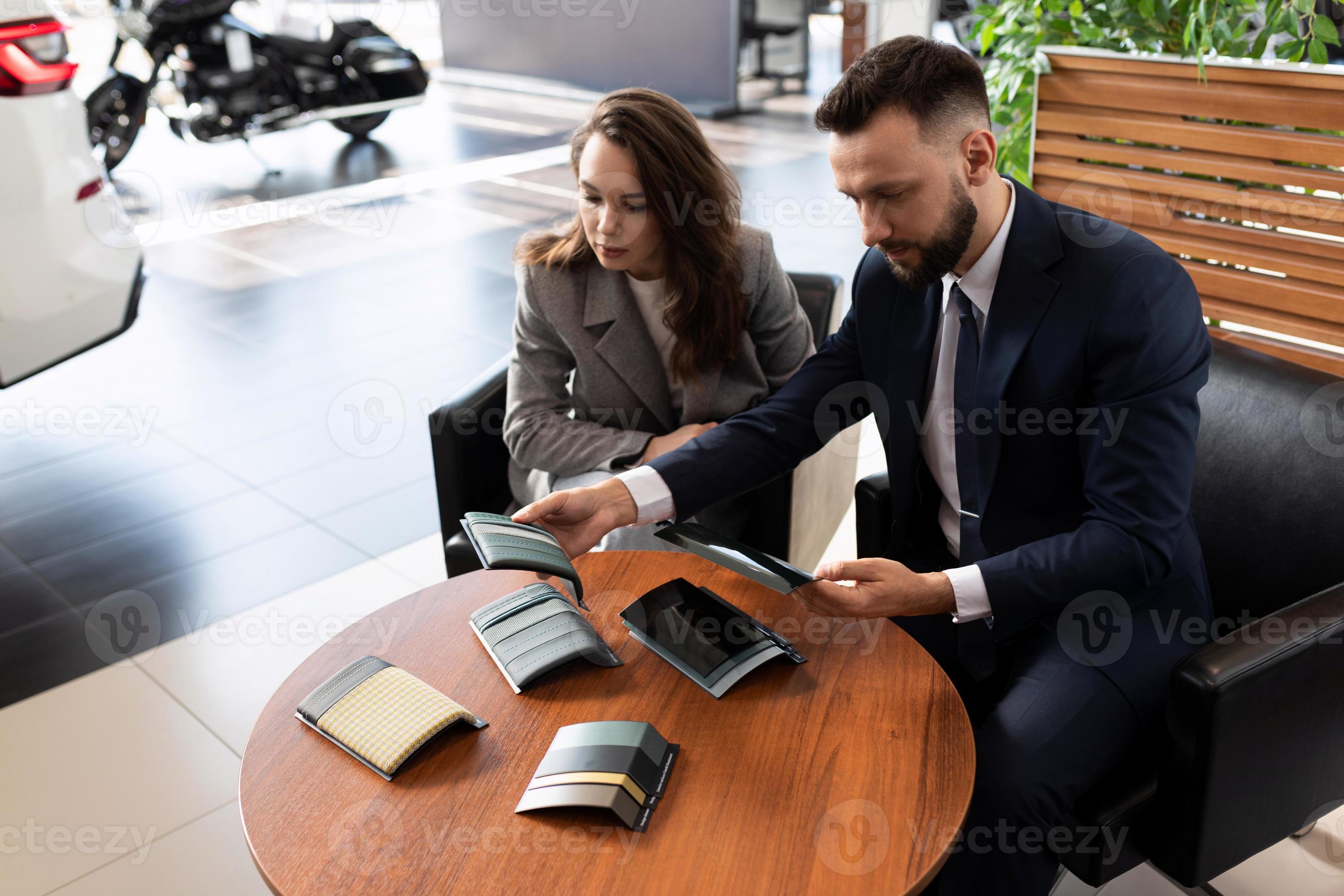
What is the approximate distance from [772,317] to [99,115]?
19.2 ft

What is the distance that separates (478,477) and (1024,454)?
3.71 feet

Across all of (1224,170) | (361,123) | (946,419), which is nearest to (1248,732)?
(946,419)

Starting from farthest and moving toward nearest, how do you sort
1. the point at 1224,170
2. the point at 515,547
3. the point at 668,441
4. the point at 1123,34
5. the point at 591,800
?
1. the point at 1123,34
2. the point at 1224,170
3. the point at 668,441
4. the point at 515,547
5. the point at 591,800

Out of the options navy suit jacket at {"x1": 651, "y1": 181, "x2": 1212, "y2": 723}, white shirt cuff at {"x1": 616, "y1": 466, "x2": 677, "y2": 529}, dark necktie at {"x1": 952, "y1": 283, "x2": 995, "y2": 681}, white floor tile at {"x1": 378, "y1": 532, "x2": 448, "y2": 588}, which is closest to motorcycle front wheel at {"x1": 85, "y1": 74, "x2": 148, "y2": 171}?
white floor tile at {"x1": 378, "y1": 532, "x2": 448, "y2": 588}

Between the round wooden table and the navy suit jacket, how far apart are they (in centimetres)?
26

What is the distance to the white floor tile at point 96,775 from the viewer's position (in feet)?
6.70

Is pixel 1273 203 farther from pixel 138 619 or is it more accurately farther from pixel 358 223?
pixel 358 223

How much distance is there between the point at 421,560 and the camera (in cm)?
301

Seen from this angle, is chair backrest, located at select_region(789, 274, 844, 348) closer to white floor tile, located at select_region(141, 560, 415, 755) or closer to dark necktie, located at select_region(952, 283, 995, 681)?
dark necktie, located at select_region(952, 283, 995, 681)

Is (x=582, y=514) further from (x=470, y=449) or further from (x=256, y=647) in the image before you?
(x=256, y=647)

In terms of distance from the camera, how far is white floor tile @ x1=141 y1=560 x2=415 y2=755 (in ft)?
7.98

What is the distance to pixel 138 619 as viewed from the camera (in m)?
2.75

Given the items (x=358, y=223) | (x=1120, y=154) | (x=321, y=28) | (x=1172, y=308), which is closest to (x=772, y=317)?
(x=1172, y=308)

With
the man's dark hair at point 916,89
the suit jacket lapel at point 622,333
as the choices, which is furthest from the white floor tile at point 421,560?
the man's dark hair at point 916,89
